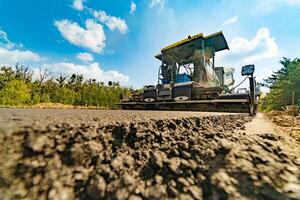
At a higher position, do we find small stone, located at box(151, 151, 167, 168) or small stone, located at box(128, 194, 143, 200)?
small stone, located at box(151, 151, 167, 168)

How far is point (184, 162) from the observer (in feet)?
2.38

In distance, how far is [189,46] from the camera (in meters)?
7.36

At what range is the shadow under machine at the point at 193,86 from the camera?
4.61m

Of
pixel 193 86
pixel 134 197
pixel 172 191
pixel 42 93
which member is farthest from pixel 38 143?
pixel 42 93

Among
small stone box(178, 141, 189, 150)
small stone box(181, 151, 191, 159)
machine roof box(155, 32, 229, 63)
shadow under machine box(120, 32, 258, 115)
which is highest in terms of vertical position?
machine roof box(155, 32, 229, 63)

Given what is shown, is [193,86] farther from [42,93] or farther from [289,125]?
[42,93]

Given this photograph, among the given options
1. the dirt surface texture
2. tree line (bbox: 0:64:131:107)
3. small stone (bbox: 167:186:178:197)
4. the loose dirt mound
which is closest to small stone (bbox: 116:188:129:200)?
the dirt surface texture

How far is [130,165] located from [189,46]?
7324 millimetres

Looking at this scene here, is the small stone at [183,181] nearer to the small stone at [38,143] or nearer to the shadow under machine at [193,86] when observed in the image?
the small stone at [38,143]

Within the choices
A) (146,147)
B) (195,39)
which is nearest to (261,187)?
(146,147)

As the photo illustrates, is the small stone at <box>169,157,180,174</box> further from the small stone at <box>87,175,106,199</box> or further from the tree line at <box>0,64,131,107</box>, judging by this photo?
the tree line at <box>0,64,131,107</box>

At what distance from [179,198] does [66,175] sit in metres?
Result: 0.36

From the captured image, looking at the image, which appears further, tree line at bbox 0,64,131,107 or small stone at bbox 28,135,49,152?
tree line at bbox 0,64,131,107

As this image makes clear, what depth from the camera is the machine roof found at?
6.85m
